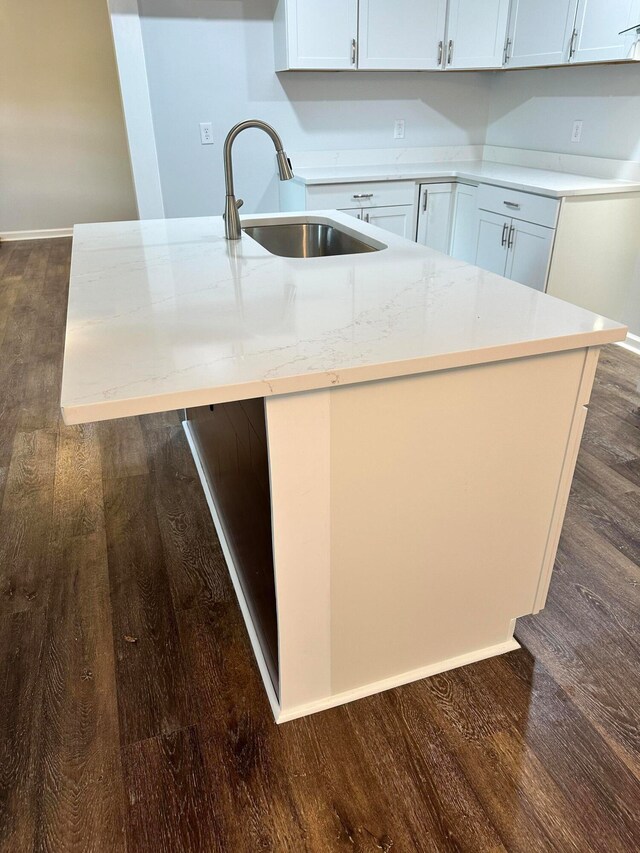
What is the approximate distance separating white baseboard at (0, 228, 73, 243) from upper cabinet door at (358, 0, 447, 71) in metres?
4.12

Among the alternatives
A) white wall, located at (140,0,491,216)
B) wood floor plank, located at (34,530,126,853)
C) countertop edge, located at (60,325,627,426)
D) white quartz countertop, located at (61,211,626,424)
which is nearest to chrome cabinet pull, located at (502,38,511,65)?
white wall, located at (140,0,491,216)

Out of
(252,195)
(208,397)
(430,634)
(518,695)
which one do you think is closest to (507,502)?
(430,634)

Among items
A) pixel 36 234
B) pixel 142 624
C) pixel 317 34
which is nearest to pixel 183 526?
pixel 142 624

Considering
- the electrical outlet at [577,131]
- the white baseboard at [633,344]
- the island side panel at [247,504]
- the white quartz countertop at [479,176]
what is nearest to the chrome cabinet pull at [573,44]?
the electrical outlet at [577,131]

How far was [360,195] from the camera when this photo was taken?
3.83 m

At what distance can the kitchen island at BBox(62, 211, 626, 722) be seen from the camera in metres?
1.11

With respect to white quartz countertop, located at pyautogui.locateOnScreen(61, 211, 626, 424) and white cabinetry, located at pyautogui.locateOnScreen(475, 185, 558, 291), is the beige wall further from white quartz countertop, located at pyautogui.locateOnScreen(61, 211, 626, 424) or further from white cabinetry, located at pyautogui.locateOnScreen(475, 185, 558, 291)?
white quartz countertop, located at pyautogui.locateOnScreen(61, 211, 626, 424)

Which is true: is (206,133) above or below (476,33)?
below

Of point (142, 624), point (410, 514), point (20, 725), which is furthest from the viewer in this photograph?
point (142, 624)

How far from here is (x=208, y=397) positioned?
98 centimetres

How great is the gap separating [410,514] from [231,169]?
1.17 metres

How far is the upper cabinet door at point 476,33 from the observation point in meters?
3.79

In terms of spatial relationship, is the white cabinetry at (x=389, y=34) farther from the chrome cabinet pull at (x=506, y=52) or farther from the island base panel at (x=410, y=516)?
the island base panel at (x=410, y=516)

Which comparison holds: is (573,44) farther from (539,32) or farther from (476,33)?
(476,33)
